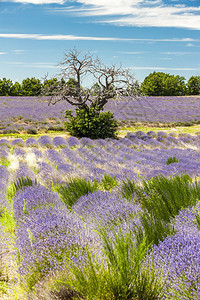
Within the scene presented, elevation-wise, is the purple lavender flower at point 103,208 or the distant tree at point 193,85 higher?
the distant tree at point 193,85

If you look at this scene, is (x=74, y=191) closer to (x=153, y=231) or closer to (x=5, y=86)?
(x=153, y=231)

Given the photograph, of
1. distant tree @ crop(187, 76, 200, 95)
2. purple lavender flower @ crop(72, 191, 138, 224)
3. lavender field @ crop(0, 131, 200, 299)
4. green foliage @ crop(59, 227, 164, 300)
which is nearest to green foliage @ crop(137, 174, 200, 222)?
lavender field @ crop(0, 131, 200, 299)

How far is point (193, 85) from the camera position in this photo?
6825 cm

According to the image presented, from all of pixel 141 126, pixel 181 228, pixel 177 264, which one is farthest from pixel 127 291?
pixel 141 126

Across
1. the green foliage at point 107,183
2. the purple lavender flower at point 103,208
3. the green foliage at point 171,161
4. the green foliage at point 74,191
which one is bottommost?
the green foliage at point 171,161

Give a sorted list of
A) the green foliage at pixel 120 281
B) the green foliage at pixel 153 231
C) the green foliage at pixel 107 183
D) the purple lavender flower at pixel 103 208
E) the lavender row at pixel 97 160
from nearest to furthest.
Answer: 1. the green foliage at pixel 120 281
2. the green foliage at pixel 153 231
3. the purple lavender flower at pixel 103 208
4. the green foliage at pixel 107 183
5. the lavender row at pixel 97 160

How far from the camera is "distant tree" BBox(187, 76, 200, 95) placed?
220 feet

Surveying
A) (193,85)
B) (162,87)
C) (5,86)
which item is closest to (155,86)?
(162,87)

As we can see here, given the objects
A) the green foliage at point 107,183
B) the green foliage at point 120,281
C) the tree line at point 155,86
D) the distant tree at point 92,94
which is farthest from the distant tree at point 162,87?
the green foliage at point 120,281

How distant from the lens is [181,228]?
8.73ft

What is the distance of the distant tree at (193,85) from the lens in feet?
220

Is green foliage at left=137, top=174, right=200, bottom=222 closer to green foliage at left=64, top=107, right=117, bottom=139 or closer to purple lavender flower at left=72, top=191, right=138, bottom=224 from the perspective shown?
purple lavender flower at left=72, top=191, right=138, bottom=224

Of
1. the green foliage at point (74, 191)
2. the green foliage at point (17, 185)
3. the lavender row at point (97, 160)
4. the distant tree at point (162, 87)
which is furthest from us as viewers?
the distant tree at point (162, 87)

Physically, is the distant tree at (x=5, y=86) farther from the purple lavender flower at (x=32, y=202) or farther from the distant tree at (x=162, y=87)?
the purple lavender flower at (x=32, y=202)
